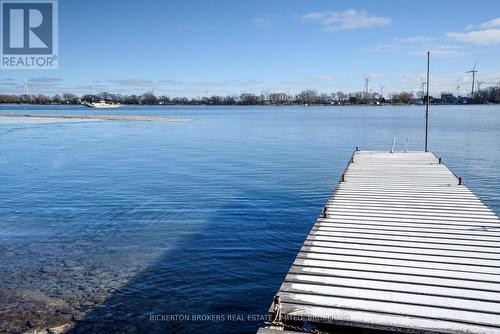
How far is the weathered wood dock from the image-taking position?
512 cm

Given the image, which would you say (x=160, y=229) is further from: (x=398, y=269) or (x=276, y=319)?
(x=276, y=319)

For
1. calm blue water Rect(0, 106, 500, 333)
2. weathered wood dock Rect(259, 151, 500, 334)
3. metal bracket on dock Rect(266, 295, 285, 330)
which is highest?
weathered wood dock Rect(259, 151, 500, 334)

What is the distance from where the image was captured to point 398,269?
6.45m

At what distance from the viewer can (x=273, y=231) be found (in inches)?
502

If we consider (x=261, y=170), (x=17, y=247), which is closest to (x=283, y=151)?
(x=261, y=170)

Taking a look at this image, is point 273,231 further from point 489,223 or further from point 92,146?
point 92,146

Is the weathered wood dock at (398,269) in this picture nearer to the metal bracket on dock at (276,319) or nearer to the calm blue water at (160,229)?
the metal bracket on dock at (276,319)

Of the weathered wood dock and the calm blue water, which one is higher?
the weathered wood dock

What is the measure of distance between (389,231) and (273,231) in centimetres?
487

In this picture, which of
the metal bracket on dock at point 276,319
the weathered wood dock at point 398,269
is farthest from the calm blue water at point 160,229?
the metal bracket on dock at point 276,319

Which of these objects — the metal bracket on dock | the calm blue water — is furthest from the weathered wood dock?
the calm blue water

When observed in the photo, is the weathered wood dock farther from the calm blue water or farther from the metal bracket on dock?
the calm blue water

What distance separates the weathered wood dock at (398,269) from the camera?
16.8ft

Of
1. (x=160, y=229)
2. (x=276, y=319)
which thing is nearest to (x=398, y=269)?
(x=276, y=319)
